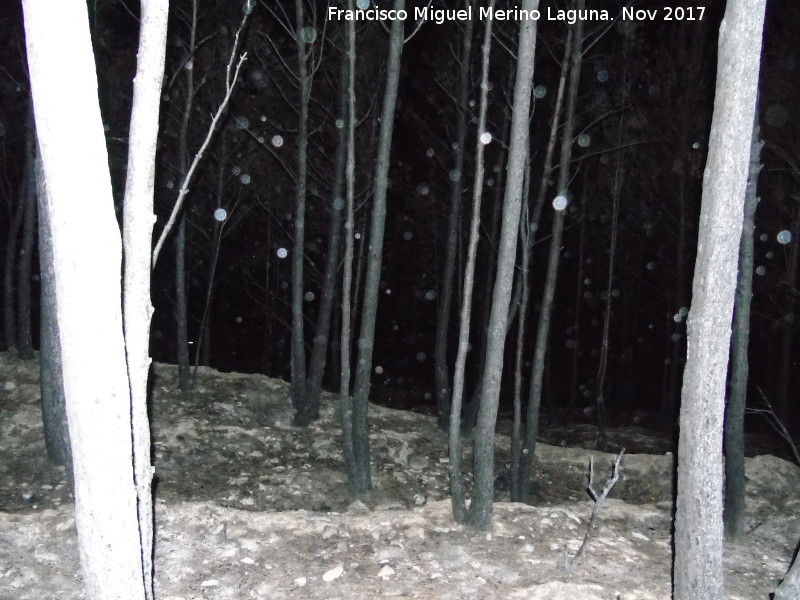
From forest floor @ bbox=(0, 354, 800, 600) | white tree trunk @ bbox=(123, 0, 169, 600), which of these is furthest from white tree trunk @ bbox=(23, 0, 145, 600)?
forest floor @ bbox=(0, 354, 800, 600)

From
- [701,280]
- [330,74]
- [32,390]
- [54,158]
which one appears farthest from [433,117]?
[54,158]

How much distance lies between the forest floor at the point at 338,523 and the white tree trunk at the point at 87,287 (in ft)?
8.15

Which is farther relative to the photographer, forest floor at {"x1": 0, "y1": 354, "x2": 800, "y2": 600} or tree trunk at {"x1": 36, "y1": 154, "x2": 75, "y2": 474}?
tree trunk at {"x1": 36, "y1": 154, "x2": 75, "y2": 474}

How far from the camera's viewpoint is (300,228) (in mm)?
11430

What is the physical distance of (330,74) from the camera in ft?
43.7

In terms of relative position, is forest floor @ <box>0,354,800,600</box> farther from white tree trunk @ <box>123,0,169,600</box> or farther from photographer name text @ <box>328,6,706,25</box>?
photographer name text @ <box>328,6,706,25</box>

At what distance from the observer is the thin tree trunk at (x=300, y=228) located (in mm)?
11109

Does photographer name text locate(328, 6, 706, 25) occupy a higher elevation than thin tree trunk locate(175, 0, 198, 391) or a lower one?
higher

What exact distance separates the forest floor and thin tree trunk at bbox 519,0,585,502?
147 cm

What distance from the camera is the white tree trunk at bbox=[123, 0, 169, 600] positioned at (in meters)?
4.06

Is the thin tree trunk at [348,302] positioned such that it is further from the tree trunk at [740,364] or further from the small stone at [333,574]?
the tree trunk at [740,364]

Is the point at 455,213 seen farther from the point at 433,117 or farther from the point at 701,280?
the point at 701,280

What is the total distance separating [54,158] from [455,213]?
10124 millimetres

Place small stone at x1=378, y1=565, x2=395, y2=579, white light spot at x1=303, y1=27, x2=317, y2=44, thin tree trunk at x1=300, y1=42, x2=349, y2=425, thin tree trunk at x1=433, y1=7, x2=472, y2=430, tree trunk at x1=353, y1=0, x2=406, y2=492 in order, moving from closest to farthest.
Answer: small stone at x1=378, y1=565, x2=395, y2=579 → tree trunk at x1=353, y1=0, x2=406, y2=492 → thin tree trunk at x1=300, y1=42, x2=349, y2=425 → white light spot at x1=303, y1=27, x2=317, y2=44 → thin tree trunk at x1=433, y1=7, x2=472, y2=430
